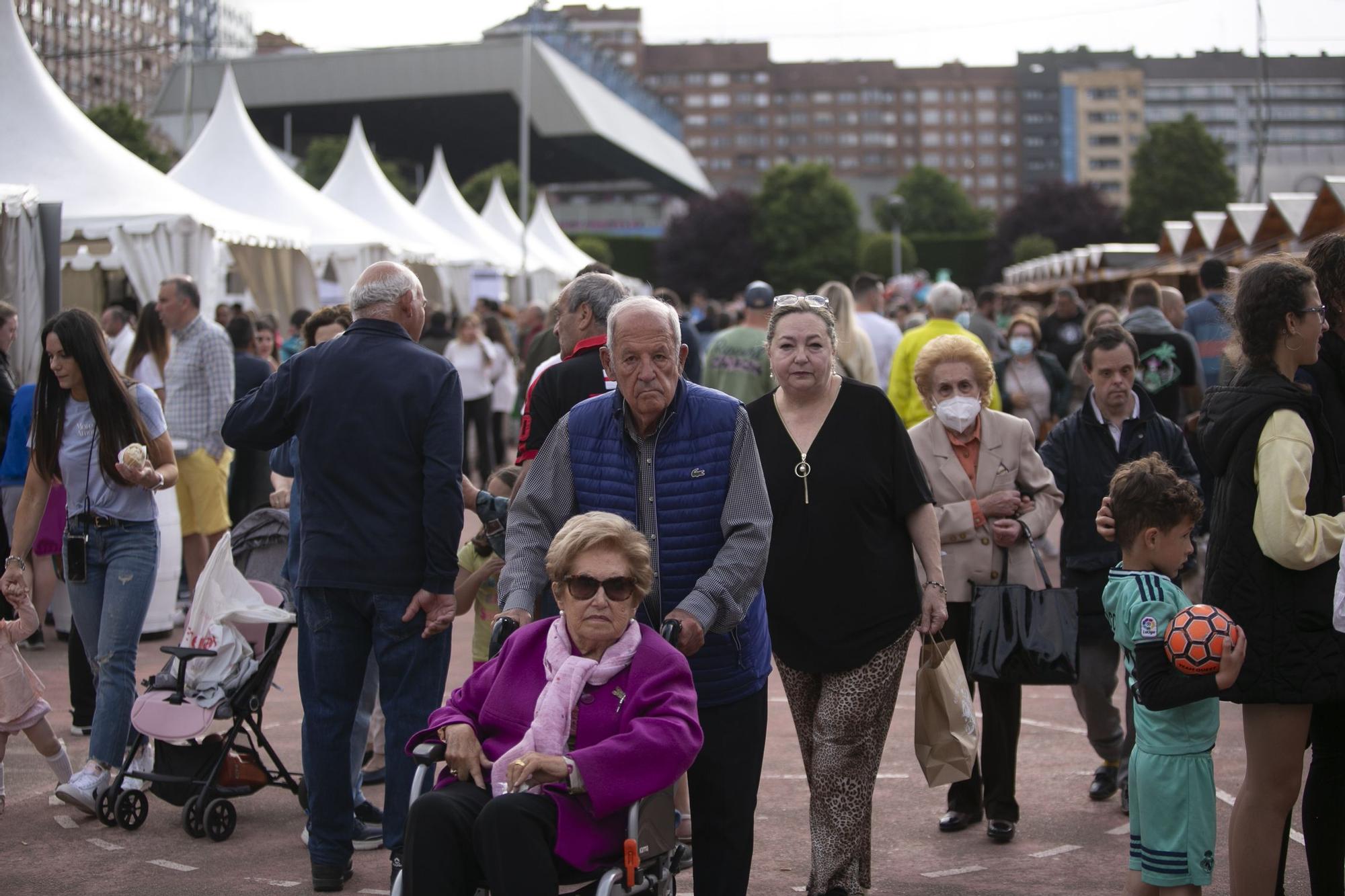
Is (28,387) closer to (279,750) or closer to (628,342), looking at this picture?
(279,750)

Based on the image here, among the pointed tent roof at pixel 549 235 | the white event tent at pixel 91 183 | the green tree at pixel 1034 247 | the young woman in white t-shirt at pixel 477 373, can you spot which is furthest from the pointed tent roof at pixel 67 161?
the green tree at pixel 1034 247

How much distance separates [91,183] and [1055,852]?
40.0 feet

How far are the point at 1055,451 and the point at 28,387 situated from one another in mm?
5180

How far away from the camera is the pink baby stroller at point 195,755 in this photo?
576 cm

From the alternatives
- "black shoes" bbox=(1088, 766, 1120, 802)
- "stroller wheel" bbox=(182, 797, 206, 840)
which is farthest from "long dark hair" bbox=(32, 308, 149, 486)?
→ "black shoes" bbox=(1088, 766, 1120, 802)

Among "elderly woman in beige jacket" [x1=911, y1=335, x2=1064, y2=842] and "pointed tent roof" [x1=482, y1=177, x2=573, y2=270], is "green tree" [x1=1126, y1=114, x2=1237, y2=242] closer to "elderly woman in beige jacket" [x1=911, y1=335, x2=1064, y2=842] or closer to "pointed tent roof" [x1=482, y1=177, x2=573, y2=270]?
"pointed tent roof" [x1=482, y1=177, x2=573, y2=270]

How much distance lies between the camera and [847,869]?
4863 mm

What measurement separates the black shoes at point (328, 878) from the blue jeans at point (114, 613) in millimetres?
1486

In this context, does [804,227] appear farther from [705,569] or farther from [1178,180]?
[705,569]

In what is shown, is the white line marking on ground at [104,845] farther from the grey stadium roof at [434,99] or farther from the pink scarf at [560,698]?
the grey stadium roof at [434,99]

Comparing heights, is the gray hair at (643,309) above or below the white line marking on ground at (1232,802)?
above

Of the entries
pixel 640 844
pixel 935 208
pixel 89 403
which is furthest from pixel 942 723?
pixel 935 208

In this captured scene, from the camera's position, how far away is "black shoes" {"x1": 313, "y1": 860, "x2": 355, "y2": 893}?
16.8 ft

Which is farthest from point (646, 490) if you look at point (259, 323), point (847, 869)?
point (259, 323)
